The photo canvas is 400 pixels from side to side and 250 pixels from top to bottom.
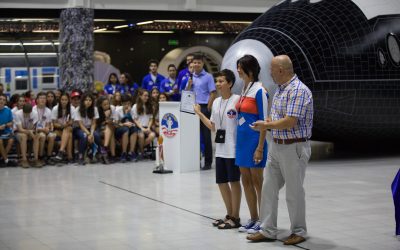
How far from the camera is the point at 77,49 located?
17.3 m

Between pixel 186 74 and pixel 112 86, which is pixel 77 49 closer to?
pixel 112 86

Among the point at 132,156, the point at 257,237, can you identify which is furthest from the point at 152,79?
the point at 257,237

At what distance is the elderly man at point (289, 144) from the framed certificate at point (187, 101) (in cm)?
476

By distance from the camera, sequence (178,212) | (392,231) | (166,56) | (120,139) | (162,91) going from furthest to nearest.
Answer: (166,56)
(162,91)
(120,139)
(178,212)
(392,231)

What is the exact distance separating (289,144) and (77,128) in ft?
25.5

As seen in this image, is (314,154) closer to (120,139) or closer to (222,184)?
(120,139)

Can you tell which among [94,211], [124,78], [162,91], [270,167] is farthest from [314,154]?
[270,167]

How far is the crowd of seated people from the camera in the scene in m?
13.9

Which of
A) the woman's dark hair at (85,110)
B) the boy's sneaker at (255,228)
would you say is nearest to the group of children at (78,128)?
the woman's dark hair at (85,110)

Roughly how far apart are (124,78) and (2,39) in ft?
24.0

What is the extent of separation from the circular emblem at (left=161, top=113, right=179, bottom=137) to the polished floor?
2.41ft

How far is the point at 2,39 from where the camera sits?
74.8 ft

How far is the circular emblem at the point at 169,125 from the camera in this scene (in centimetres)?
1267

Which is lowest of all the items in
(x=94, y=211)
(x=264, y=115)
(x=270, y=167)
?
(x=94, y=211)
